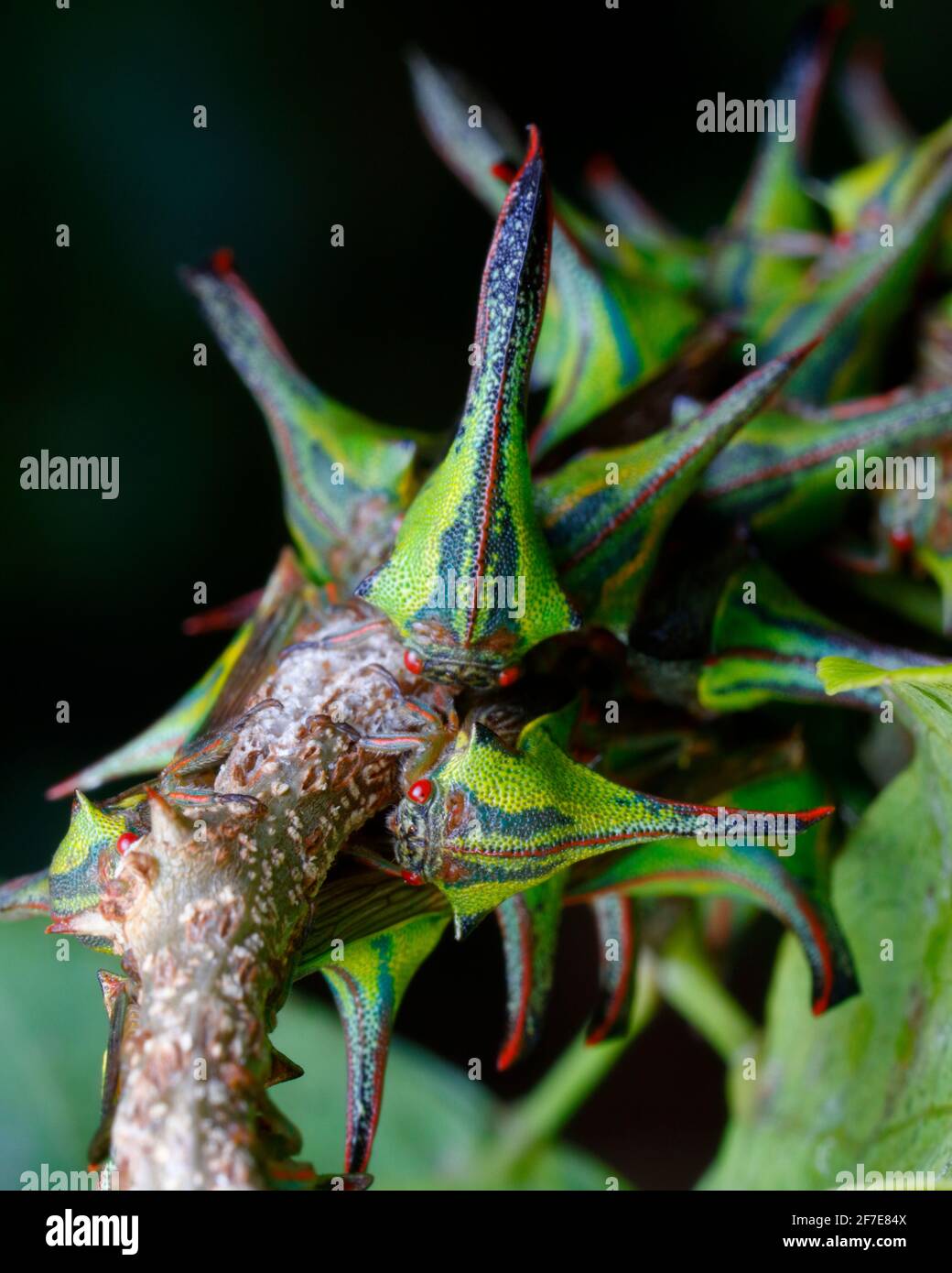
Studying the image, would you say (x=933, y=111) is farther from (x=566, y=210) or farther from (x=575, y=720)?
(x=575, y=720)

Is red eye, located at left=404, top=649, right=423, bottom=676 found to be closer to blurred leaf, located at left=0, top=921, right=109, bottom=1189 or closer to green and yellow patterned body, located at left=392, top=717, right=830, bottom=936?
green and yellow patterned body, located at left=392, top=717, right=830, bottom=936

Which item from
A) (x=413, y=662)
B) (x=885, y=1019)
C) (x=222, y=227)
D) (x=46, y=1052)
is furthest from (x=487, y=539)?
(x=222, y=227)

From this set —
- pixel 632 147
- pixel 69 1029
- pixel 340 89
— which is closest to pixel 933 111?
pixel 632 147

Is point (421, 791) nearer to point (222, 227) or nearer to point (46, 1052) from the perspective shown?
point (46, 1052)

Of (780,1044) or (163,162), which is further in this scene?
(163,162)

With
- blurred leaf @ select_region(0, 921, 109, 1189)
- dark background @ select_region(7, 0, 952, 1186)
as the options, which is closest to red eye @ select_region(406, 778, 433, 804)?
blurred leaf @ select_region(0, 921, 109, 1189)

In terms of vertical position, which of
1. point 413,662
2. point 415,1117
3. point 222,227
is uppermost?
point 222,227
